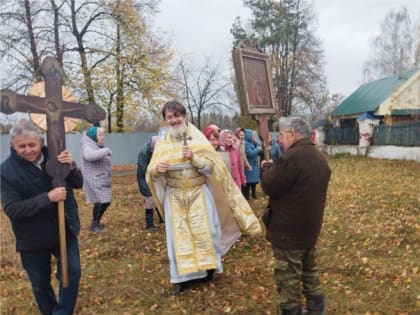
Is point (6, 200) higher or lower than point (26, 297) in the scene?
higher

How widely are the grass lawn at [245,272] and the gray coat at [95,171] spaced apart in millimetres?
767

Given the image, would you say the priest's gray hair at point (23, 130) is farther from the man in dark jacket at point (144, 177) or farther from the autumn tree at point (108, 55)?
the autumn tree at point (108, 55)

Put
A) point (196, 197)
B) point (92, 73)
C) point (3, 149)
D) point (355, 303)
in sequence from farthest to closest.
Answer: point (92, 73), point (3, 149), point (196, 197), point (355, 303)

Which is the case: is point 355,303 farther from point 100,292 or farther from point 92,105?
point 92,105

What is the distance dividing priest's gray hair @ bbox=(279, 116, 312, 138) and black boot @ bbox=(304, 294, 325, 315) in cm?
142

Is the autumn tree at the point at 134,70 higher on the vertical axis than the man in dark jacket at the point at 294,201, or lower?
higher

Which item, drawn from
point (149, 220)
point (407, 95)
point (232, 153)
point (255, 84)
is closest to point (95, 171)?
point (149, 220)

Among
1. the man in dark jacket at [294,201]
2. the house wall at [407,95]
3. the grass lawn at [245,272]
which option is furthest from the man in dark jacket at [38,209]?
the house wall at [407,95]

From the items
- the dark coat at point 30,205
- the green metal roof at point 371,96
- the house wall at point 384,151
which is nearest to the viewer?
the dark coat at point 30,205

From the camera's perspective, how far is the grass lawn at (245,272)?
4344 mm

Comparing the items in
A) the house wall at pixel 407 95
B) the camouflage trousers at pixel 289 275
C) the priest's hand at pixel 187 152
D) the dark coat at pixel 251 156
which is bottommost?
the camouflage trousers at pixel 289 275

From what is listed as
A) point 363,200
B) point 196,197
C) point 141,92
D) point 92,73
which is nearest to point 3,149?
point 92,73

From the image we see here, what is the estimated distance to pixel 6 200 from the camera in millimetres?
3242

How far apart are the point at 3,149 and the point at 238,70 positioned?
17.2 m
